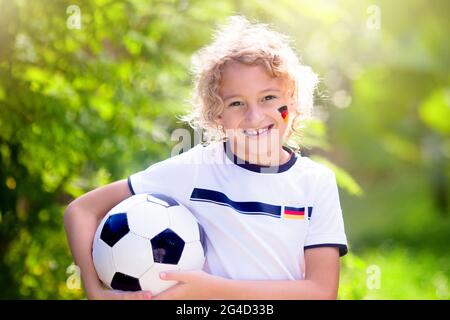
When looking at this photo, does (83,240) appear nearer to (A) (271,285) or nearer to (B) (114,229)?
(B) (114,229)

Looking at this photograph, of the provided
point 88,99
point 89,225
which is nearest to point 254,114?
point 89,225

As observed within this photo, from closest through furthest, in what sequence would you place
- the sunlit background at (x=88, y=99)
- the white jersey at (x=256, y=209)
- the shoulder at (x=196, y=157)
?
the white jersey at (x=256, y=209), the shoulder at (x=196, y=157), the sunlit background at (x=88, y=99)

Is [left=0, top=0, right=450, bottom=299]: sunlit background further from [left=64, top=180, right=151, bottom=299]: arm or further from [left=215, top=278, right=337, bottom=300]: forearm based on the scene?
[left=64, top=180, right=151, bottom=299]: arm

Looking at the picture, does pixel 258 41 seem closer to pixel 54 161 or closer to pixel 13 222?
pixel 54 161

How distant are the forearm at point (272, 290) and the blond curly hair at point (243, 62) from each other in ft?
2.08

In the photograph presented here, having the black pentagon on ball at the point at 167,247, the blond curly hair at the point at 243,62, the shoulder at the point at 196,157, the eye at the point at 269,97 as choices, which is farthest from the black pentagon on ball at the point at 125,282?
the eye at the point at 269,97

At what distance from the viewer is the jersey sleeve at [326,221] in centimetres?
251

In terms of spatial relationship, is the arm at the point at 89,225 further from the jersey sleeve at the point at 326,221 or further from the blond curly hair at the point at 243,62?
the jersey sleeve at the point at 326,221

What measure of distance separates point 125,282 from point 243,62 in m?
0.87

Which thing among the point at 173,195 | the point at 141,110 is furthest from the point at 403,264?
the point at 173,195

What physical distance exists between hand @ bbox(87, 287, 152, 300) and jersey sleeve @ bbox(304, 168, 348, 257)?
1.91 feet

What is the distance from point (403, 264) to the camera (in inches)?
339

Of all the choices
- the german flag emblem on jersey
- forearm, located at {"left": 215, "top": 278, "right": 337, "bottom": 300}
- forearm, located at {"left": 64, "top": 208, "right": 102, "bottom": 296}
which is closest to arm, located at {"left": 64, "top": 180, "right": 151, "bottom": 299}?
forearm, located at {"left": 64, "top": 208, "right": 102, "bottom": 296}

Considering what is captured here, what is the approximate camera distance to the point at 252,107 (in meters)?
2.55
